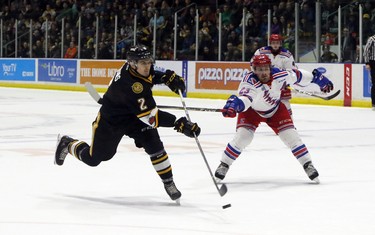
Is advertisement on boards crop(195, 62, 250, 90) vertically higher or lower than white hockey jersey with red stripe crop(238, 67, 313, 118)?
higher

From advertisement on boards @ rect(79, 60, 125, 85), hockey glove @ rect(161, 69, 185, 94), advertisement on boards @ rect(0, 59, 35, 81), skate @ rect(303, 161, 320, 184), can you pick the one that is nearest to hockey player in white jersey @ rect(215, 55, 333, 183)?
skate @ rect(303, 161, 320, 184)

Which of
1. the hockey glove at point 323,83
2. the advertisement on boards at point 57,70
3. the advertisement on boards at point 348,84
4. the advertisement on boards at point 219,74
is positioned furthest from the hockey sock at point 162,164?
the advertisement on boards at point 57,70

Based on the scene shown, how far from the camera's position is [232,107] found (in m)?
5.32

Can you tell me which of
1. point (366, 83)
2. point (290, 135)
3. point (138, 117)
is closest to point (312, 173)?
point (290, 135)

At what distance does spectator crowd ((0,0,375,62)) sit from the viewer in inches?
551

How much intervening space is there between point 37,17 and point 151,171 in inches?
591

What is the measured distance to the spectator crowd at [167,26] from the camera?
13984mm

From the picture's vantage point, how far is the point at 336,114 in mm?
12031

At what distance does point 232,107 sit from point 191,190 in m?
0.59

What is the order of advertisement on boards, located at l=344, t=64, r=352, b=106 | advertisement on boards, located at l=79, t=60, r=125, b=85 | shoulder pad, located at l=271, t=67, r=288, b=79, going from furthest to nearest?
advertisement on boards, located at l=79, t=60, r=125, b=85 → advertisement on boards, located at l=344, t=64, r=352, b=106 → shoulder pad, located at l=271, t=67, r=288, b=79

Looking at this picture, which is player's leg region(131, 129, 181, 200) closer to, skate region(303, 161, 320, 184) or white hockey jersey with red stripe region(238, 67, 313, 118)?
white hockey jersey with red stripe region(238, 67, 313, 118)

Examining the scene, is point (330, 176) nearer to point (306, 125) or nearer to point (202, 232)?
point (202, 232)

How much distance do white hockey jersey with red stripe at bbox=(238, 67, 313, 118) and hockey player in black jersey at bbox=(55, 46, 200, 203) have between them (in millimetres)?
741

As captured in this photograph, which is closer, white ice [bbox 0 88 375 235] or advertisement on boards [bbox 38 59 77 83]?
white ice [bbox 0 88 375 235]
